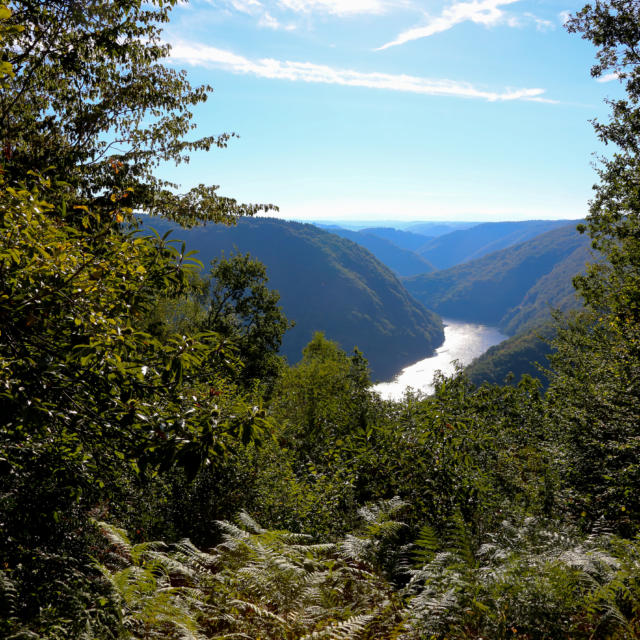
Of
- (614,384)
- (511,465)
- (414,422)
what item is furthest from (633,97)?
(414,422)

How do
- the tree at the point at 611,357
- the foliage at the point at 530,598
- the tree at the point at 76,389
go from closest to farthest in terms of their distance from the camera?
1. the tree at the point at 76,389
2. the foliage at the point at 530,598
3. the tree at the point at 611,357

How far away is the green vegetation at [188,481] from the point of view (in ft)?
9.53

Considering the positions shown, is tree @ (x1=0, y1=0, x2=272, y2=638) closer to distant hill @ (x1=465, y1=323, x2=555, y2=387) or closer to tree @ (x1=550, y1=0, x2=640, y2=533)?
tree @ (x1=550, y1=0, x2=640, y2=533)

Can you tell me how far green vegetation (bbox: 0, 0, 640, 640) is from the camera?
9.53 feet

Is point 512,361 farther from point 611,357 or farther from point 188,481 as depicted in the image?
point 188,481

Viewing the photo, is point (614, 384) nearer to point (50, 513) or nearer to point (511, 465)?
point (511, 465)

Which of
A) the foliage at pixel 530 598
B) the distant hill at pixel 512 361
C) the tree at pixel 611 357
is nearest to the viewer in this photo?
the foliage at pixel 530 598

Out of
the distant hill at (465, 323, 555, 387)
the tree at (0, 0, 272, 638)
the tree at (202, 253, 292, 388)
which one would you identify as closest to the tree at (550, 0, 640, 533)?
the tree at (0, 0, 272, 638)

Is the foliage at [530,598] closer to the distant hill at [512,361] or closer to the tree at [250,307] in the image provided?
the tree at [250,307]

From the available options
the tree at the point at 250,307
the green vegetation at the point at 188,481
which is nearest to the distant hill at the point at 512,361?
the tree at the point at 250,307

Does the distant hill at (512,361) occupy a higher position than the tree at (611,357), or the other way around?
the tree at (611,357)

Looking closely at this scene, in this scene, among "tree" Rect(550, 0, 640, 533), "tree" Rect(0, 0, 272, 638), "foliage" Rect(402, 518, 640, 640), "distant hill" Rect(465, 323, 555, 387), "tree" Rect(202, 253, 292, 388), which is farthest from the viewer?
"distant hill" Rect(465, 323, 555, 387)

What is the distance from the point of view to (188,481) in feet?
8.16

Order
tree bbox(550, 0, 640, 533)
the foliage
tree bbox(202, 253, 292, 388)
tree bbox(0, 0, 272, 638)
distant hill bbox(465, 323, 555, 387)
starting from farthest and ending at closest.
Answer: distant hill bbox(465, 323, 555, 387)
tree bbox(202, 253, 292, 388)
tree bbox(550, 0, 640, 533)
the foliage
tree bbox(0, 0, 272, 638)
